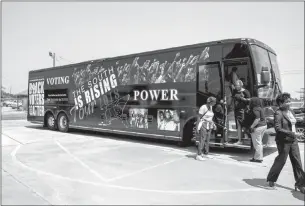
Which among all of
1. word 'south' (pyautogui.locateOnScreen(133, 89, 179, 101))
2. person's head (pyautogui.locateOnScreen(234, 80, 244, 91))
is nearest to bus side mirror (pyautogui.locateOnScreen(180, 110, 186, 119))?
word 'south' (pyautogui.locateOnScreen(133, 89, 179, 101))

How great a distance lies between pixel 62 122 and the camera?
50.3ft

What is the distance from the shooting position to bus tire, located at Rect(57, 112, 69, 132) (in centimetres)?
1501

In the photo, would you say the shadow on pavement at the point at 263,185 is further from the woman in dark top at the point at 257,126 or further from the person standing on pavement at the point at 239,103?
the person standing on pavement at the point at 239,103

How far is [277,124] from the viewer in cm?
546

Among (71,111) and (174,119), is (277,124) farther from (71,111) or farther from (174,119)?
(71,111)

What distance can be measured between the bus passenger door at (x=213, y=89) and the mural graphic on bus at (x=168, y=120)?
1.02m

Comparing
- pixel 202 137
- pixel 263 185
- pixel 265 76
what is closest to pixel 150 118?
pixel 202 137

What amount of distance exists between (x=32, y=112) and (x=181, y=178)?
519 inches

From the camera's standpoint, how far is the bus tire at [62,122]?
15008 millimetres

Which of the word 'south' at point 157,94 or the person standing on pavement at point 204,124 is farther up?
the word 'south' at point 157,94

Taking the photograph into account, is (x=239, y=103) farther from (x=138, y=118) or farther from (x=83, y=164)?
(x=83, y=164)

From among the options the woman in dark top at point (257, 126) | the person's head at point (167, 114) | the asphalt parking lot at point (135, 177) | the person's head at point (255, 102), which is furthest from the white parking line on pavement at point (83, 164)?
the person's head at point (255, 102)

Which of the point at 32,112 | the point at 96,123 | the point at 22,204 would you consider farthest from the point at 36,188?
the point at 32,112

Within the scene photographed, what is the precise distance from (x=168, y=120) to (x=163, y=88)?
3.82 feet
